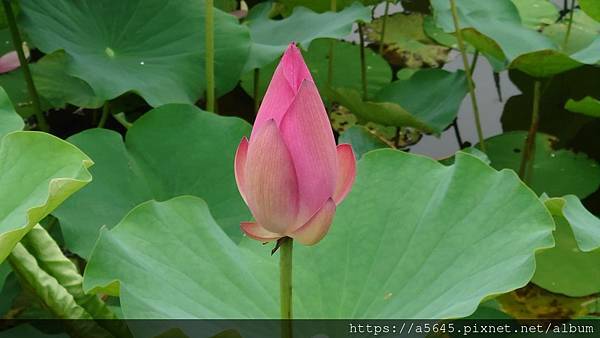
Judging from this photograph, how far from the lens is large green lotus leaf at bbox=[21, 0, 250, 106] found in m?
1.60

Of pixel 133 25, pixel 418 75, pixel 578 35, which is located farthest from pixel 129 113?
pixel 578 35

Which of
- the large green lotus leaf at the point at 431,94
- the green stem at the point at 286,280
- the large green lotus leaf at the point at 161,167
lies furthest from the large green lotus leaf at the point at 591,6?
the green stem at the point at 286,280

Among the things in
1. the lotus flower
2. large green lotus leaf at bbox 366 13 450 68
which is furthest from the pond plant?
large green lotus leaf at bbox 366 13 450 68

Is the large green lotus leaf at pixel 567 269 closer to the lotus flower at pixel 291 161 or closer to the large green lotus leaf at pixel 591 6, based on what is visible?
the large green lotus leaf at pixel 591 6

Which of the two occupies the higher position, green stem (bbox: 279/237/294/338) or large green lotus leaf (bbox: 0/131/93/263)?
large green lotus leaf (bbox: 0/131/93/263)

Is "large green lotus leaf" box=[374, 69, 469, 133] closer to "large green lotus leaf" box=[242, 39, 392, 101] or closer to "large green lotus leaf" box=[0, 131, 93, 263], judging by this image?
"large green lotus leaf" box=[242, 39, 392, 101]

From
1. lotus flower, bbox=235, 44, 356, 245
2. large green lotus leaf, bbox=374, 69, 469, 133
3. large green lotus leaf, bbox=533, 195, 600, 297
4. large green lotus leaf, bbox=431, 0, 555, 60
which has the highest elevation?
lotus flower, bbox=235, 44, 356, 245

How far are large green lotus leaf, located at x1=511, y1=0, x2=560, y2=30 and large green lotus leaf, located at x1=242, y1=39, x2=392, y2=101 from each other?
1.74 ft

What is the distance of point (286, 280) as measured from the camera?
87 cm

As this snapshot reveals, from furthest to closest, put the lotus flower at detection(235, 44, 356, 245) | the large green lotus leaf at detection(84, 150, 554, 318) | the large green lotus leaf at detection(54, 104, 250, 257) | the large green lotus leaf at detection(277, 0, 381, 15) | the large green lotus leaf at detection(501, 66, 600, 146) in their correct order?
the large green lotus leaf at detection(501, 66, 600, 146)
the large green lotus leaf at detection(277, 0, 381, 15)
the large green lotus leaf at detection(54, 104, 250, 257)
the large green lotus leaf at detection(84, 150, 554, 318)
the lotus flower at detection(235, 44, 356, 245)

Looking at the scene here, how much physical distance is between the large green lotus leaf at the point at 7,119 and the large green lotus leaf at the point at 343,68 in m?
1.17

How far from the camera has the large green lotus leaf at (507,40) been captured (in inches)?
67.1

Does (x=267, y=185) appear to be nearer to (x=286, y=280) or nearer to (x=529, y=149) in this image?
(x=286, y=280)

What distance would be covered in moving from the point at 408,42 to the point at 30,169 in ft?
6.34
